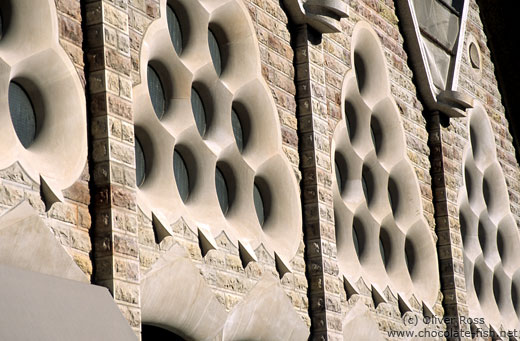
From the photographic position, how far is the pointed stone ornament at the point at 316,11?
10.6 m

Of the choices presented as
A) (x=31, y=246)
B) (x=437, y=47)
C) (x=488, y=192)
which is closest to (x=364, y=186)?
(x=437, y=47)

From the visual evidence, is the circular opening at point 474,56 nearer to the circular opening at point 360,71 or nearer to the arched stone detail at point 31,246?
the circular opening at point 360,71

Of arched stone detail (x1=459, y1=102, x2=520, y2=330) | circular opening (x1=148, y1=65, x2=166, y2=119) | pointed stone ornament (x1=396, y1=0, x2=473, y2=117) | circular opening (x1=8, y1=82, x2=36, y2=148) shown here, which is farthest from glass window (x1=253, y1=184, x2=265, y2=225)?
arched stone detail (x1=459, y1=102, x2=520, y2=330)

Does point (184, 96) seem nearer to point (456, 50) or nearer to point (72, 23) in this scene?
point (72, 23)

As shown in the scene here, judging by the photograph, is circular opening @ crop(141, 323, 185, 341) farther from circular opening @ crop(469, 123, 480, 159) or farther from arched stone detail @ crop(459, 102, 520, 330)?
circular opening @ crop(469, 123, 480, 159)

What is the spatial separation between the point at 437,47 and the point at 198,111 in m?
4.84

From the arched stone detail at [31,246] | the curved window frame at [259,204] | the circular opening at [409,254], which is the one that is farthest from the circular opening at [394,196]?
the arched stone detail at [31,246]

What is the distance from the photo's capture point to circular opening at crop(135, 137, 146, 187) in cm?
862

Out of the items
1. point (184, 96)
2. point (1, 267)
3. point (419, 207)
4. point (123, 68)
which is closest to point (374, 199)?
point (419, 207)

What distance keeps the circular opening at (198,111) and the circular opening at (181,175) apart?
1.27 feet

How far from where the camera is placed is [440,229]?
12.8 meters

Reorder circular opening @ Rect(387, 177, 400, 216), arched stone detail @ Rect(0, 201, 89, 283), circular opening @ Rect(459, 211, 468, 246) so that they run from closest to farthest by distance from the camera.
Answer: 1. arched stone detail @ Rect(0, 201, 89, 283)
2. circular opening @ Rect(387, 177, 400, 216)
3. circular opening @ Rect(459, 211, 468, 246)

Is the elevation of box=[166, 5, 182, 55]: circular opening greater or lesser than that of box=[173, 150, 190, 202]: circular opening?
greater

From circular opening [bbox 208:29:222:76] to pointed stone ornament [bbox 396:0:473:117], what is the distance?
3.65 meters
